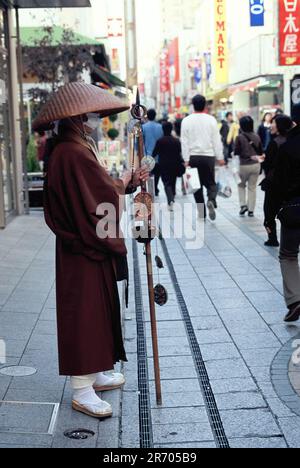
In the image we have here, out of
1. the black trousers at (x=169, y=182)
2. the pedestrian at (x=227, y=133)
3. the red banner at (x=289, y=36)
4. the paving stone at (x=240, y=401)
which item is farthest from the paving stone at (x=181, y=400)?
the pedestrian at (x=227, y=133)

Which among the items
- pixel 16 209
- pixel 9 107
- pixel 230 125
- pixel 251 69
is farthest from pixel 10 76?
pixel 251 69

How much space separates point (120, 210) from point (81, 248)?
32cm

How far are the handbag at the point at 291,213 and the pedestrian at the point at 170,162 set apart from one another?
27.3 feet

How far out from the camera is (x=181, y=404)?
4848 mm

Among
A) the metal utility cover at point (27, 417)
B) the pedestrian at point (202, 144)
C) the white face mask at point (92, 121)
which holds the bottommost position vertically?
the metal utility cover at point (27, 417)

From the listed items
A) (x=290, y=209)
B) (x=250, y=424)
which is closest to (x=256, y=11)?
(x=290, y=209)

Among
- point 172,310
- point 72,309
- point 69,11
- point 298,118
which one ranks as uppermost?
point 69,11

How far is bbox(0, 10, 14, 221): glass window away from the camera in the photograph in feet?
42.3

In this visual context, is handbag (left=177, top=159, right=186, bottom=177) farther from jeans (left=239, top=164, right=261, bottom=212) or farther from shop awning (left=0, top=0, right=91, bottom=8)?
shop awning (left=0, top=0, right=91, bottom=8)

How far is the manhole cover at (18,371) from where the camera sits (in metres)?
5.38

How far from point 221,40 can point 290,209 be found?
29664mm

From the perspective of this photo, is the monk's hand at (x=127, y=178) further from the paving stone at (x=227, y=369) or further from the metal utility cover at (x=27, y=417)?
the paving stone at (x=227, y=369)

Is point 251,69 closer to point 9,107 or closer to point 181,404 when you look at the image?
point 9,107

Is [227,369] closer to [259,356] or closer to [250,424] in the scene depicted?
[259,356]
